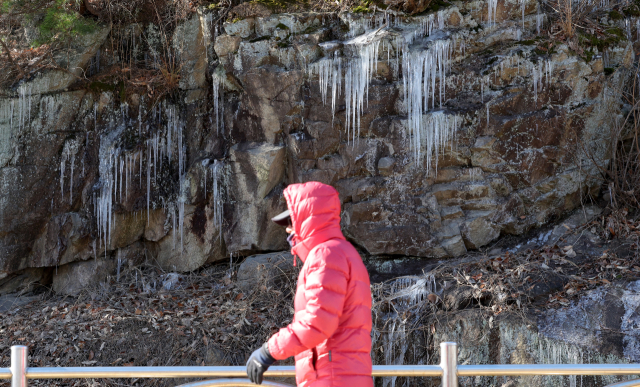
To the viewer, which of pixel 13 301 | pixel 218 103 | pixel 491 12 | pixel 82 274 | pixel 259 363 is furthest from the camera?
pixel 82 274

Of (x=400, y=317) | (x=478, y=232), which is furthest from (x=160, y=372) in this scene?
(x=478, y=232)

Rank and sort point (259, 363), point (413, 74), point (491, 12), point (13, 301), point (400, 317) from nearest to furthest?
point (259, 363) → point (400, 317) → point (413, 74) → point (491, 12) → point (13, 301)

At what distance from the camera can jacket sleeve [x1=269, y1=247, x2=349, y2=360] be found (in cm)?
259

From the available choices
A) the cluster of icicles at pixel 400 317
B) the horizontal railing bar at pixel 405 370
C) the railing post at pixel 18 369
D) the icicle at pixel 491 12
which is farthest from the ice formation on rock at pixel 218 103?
the horizontal railing bar at pixel 405 370

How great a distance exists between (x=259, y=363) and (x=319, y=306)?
0.45 metres

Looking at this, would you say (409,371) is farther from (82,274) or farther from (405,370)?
(82,274)

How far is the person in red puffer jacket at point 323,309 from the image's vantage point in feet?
8.55

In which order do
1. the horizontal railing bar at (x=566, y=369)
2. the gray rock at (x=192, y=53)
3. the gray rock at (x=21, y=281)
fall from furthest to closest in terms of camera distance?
the gray rock at (x=192, y=53) → the gray rock at (x=21, y=281) → the horizontal railing bar at (x=566, y=369)

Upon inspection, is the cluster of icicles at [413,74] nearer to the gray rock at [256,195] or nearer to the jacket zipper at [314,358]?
the gray rock at [256,195]

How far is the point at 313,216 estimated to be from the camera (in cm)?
279

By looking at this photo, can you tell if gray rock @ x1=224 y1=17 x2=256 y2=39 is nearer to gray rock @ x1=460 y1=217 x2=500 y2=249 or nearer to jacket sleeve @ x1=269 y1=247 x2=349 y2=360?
gray rock @ x1=460 y1=217 x2=500 y2=249

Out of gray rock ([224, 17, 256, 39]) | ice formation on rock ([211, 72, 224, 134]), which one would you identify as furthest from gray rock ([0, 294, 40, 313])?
gray rock ([224, 17, 256, 39])

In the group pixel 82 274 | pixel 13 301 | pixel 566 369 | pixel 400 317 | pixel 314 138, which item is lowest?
pixel 13 301

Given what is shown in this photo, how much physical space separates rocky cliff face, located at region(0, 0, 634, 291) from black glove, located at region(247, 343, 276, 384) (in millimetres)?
5692
